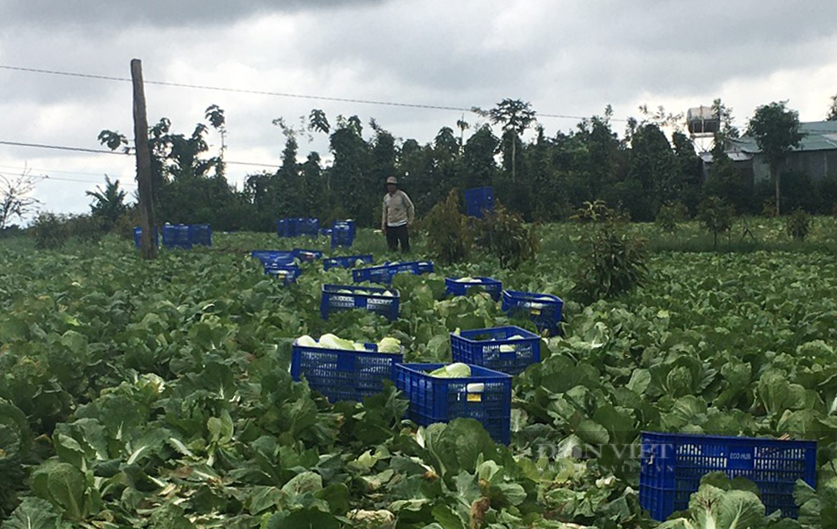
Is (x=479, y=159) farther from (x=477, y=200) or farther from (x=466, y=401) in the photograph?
(x=466, y=401)

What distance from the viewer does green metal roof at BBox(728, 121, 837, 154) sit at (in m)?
32.9

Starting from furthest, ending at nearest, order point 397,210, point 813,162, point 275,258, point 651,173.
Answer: point 813,162 → point 651,173 → point 397,210 → point 275,258

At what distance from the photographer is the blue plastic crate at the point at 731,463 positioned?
8.78 ft

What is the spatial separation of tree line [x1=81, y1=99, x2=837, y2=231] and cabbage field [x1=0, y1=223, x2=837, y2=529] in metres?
22.9

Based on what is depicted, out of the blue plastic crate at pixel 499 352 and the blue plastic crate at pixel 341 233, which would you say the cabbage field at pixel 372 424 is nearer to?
the blue plastic crate at pixel 499 352

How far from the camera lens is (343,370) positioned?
4.20m

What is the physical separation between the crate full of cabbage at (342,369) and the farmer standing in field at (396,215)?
30.3ft

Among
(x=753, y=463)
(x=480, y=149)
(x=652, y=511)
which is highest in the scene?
(x=480, y=149)

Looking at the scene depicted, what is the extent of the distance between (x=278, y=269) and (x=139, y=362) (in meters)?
4.95

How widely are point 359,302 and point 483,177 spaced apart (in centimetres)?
2549

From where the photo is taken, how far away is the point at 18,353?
186 inches

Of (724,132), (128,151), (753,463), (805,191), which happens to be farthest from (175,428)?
(724,132)

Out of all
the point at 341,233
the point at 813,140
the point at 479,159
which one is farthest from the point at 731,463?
the point at 813,140

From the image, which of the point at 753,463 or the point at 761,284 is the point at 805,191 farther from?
the point at 753,463
